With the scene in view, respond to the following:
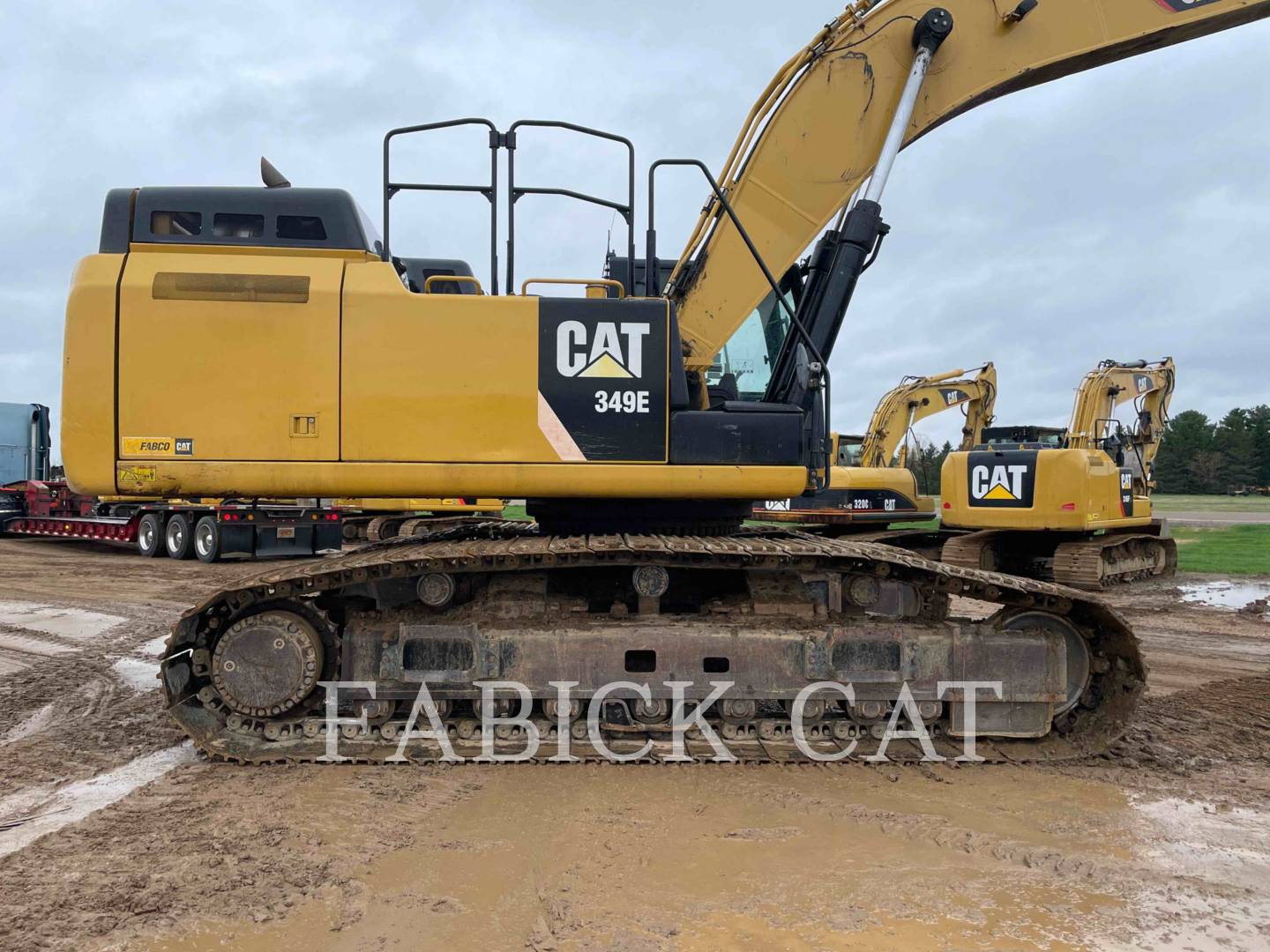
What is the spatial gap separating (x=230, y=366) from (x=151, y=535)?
1428cm

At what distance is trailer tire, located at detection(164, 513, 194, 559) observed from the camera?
52.7 ft

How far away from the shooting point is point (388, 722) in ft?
15.8

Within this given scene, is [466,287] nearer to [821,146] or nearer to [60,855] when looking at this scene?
[821,146]

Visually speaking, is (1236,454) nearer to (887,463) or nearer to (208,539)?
(887,463)

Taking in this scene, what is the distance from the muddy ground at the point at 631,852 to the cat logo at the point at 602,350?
2.19 meters

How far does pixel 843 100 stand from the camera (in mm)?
5613

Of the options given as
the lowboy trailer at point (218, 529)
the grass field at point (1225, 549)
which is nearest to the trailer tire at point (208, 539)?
the lowboy trailer at point (218, 529)

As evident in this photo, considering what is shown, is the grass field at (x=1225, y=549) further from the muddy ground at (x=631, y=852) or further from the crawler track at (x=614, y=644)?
the crawler track at (x=614, y=644)

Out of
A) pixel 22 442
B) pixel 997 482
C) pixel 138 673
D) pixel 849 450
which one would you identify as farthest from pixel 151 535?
pixel 997 482

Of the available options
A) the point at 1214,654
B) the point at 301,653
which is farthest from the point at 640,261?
the point at 1214,654

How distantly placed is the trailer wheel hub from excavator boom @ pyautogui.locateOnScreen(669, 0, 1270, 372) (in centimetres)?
292

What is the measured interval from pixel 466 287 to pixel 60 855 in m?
4.36

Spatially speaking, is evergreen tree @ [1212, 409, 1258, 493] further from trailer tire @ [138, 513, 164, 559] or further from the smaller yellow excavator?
trailer tire @ [138, 513, 164, 559]

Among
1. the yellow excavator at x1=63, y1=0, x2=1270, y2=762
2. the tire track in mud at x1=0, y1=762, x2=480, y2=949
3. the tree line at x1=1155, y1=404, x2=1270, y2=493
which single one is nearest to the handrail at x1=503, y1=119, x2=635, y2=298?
the yellow excavator at x1=63, y1=0, x2=1270, y2=762
